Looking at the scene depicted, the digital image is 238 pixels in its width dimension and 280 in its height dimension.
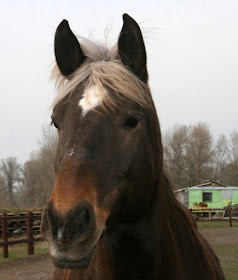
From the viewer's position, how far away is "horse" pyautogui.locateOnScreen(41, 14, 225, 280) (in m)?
1.71

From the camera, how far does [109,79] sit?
7.22ft

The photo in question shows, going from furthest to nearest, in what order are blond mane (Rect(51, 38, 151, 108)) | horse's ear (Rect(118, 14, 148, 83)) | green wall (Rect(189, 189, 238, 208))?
green wall (Rect(189, 189, 238, 208)) < horse's ear (Rect(118, 14, 148, 83)) < blond mane (Rect(51, 38, 151, 108))

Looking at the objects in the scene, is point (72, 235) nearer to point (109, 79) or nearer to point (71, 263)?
point (71, 263)

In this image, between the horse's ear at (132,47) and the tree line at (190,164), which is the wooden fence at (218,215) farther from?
the horse's ear at (132,47)

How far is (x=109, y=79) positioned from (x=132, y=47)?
0.36m

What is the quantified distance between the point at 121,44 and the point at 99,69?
279mm

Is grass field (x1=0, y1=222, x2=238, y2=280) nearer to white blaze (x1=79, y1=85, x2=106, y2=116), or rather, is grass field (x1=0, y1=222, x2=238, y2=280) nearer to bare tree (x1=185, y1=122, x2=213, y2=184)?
white blaze (x1=79, y1=85, x2=106, y2=116)

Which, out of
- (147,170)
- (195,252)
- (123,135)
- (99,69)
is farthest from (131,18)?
(195,252)

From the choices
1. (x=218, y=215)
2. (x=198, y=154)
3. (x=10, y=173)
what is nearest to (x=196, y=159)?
(x=198, y=154)

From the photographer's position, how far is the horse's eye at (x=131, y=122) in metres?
2.13

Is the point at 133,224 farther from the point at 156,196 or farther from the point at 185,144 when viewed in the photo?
the point at 185,144

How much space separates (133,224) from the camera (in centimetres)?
237

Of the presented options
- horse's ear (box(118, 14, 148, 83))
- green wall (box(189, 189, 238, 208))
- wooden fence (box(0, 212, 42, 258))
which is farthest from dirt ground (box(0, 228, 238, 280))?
green wall (box(189, 189, 238, 208))

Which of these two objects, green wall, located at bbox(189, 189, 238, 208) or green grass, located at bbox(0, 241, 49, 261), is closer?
green grass, located at bbox(0, 241, 49, 261)
